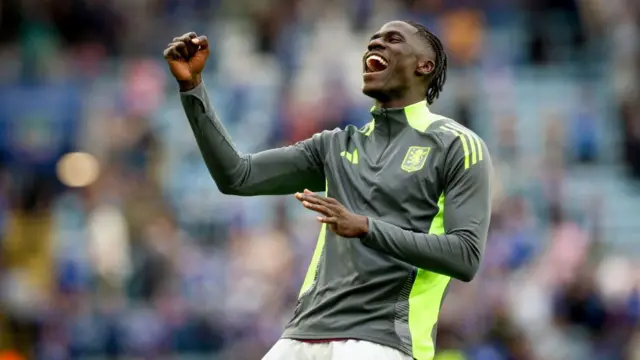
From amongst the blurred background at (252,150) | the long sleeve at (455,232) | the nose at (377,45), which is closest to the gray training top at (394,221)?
the long sleeve at (455,232)

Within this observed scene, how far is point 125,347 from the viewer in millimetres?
11891

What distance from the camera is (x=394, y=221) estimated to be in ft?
17.7

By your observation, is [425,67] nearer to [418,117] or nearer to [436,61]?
[436,61]

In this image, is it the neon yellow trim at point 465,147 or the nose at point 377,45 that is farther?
the nose at point 377,45

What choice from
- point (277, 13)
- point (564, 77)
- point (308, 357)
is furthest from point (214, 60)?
point (308, 357)

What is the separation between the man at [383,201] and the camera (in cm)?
522

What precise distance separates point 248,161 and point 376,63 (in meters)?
0.68

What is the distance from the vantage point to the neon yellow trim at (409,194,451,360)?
534cm

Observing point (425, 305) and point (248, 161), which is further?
point (248, 161)

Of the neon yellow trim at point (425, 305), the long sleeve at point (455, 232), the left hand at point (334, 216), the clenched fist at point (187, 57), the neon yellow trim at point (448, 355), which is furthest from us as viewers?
the neon yellow trim at point (448, 355)

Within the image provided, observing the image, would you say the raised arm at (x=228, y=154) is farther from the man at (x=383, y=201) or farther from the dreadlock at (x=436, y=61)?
the dreadlock at (x=436, y=61)

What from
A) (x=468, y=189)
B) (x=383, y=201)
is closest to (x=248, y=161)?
(x=383, y=201)

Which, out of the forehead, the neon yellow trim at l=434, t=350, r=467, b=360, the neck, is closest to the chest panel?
the neck

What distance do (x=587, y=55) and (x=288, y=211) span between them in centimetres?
464
